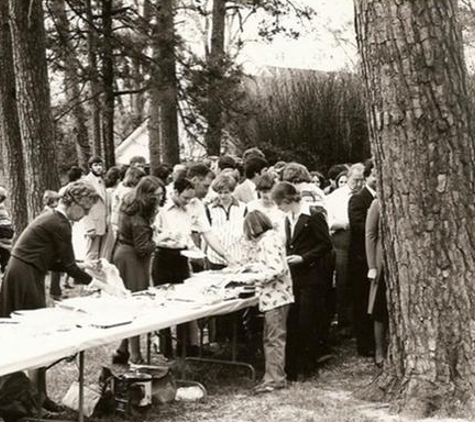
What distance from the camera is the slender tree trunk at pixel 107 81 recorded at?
15.9m

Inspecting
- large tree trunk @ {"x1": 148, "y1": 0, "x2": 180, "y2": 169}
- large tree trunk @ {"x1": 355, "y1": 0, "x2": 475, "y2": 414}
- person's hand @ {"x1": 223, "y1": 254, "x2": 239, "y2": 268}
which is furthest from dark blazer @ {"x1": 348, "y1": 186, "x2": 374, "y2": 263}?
large tree trunk @ {"x1": 148, "y1": 0, "x2": 180, "y2": 169}

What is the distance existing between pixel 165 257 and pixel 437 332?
300cm

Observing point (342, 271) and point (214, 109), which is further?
point (214, 109)

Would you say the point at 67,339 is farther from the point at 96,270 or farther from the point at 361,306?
the point at 361,306

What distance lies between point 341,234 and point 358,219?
1067mm

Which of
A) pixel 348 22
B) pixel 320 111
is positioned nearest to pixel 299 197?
pixel 320 111

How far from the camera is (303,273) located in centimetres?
824

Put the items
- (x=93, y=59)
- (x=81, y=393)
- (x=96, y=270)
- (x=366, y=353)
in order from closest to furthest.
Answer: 1. (x=81, y=393)
2. (x=96, y=270)
3. (x=366, y=353)
4. (x=93, y=59)

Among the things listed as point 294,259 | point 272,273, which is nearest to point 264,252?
point 272,273

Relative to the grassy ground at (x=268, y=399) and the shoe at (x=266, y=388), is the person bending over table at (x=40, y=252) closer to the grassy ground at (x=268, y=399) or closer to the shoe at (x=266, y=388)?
the grassy ground at (x=268, y=399)

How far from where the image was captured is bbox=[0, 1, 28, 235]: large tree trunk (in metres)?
13.9

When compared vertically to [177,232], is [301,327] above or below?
below

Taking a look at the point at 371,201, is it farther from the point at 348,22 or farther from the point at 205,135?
the point at 348,22

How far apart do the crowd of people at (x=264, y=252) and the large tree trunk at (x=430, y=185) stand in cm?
126
